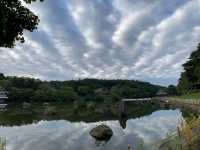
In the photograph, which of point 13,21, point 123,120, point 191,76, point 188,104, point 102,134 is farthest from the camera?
point 191,76

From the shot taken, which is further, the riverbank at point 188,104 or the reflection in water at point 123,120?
the riverbank at point 188,104

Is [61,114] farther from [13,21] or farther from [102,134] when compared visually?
[13,21]

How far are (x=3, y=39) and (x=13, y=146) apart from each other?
721 inches

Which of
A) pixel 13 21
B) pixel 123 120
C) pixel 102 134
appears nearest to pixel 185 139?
pixel 13 21

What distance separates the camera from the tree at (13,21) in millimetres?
13281

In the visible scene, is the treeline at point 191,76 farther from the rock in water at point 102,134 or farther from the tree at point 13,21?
the tree at point 13,21

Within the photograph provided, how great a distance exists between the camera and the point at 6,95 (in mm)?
143375

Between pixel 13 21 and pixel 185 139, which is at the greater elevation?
pixel 13 21

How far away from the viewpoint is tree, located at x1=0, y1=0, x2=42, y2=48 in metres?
13.3

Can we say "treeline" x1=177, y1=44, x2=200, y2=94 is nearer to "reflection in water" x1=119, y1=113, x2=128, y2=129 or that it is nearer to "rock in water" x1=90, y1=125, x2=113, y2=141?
"reflection in water" x1=119, y1=113, x2=128, y2=129

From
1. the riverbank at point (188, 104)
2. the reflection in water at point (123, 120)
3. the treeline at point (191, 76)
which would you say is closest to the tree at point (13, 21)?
the riverbank at point (188, 104)

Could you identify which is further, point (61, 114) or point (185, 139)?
point (61, 114)

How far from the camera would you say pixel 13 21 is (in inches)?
552

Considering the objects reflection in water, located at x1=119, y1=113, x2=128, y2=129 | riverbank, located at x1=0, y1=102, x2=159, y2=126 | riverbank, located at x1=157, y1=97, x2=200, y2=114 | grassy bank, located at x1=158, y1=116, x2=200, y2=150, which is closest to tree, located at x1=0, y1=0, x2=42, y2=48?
grassy bank, located at x1=158, y1=116, x2=200, y2=150
